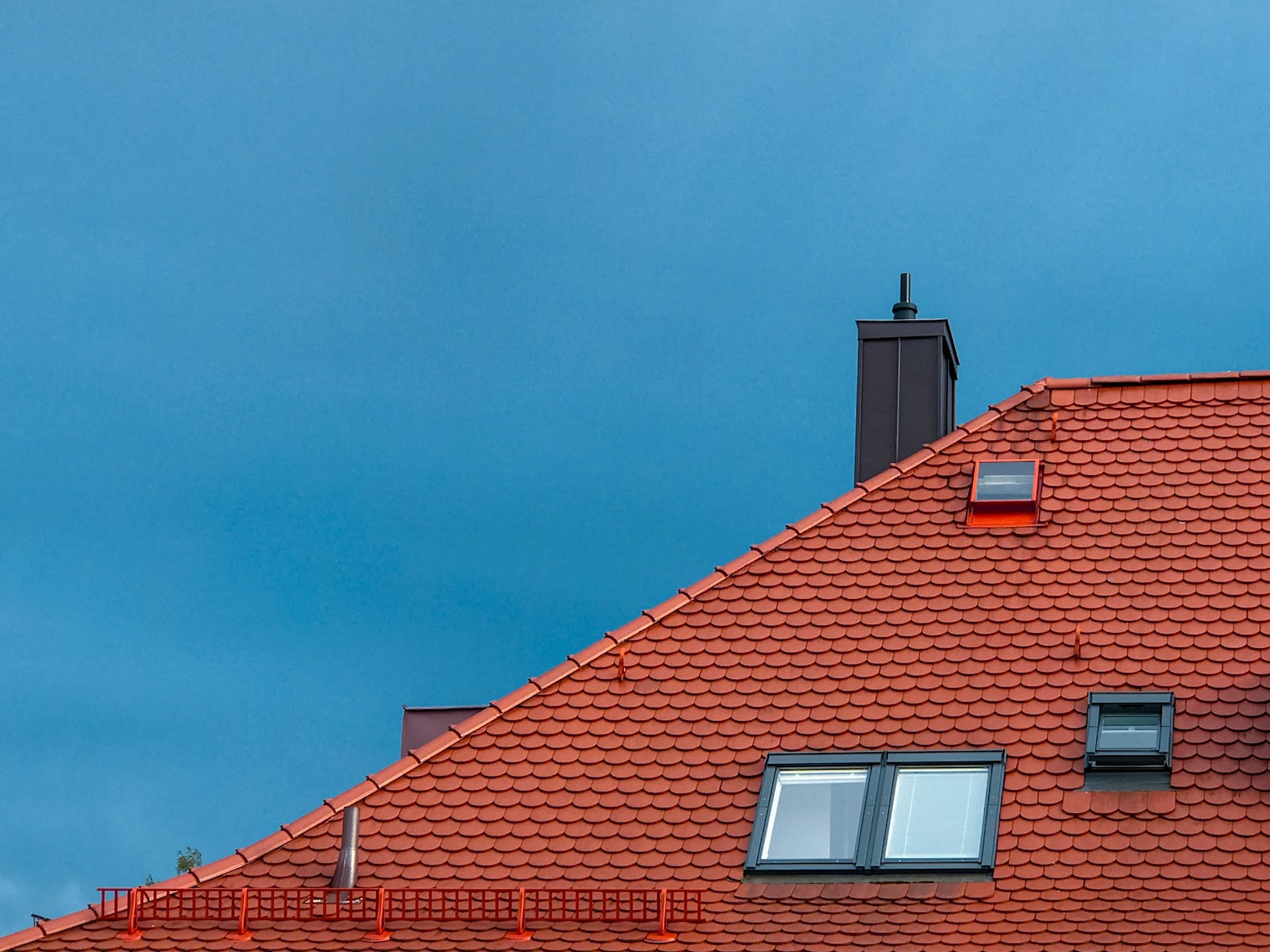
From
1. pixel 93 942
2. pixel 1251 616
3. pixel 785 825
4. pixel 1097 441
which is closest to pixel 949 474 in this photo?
pixel 1097 441

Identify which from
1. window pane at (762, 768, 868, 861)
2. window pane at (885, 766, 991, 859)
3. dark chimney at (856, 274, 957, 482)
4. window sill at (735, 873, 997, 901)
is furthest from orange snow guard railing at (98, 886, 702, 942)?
dark chimney at (856, 274, 957, 482)

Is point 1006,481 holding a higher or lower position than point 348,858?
higher

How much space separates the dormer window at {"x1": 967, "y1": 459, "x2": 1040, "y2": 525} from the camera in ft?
52.5

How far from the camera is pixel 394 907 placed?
44.9 feet

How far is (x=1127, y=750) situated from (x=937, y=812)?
4.39 feet

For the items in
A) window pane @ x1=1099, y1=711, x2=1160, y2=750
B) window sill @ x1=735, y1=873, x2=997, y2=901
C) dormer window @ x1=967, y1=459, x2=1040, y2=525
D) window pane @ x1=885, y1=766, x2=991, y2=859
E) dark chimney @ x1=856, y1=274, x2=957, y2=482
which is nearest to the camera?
Result: window sill @ x1=735, y1=873, x2=997, y2=901

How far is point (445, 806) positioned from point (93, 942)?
2.56 meters

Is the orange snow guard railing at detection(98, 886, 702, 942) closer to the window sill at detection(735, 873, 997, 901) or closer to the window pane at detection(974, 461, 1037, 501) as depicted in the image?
the window sill at detection(735, 873, 997, 901)

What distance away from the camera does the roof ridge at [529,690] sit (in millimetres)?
14102

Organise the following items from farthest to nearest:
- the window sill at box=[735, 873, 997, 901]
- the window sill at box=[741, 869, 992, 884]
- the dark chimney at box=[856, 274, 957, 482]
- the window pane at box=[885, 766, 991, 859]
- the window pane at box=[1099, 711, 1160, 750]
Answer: the dark chimney at box=[856, 274, 957, 482], the window pane at box=[1099, 711, 1160, 750], the window pane at box=[885, 766, 991, 859], the window sill at box=[741, 869, 992, 884], the window sill at box=[735, 873, 997, 901]

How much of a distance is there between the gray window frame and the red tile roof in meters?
0.11

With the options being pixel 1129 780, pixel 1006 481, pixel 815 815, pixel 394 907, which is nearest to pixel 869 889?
pixel 815 815

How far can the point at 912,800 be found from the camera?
14008mm

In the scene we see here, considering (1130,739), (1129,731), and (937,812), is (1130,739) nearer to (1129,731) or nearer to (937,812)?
(1129,731)
